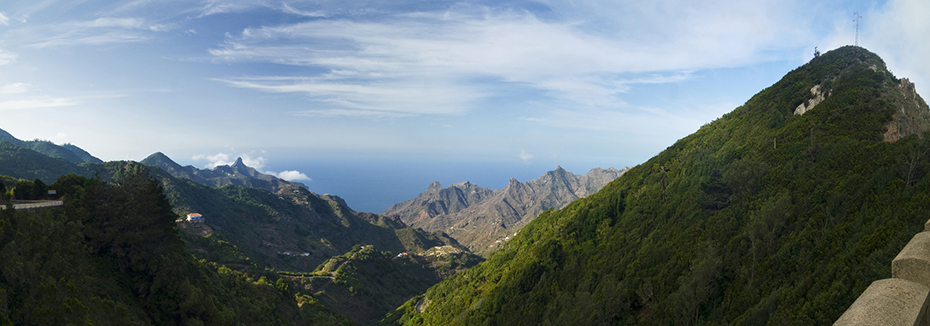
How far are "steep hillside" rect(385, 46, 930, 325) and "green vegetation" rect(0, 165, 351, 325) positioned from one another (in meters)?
46.9

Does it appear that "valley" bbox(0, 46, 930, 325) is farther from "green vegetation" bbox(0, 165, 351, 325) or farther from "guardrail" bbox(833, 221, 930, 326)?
"guardrail" bbox(833, 221, 930, 326)

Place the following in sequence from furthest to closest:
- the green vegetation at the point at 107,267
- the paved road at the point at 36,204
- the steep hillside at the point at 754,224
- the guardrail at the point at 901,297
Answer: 1. the paved road at the point at 36,204
2. the steep hillside at the point at 754,224
3. the green vegetation at the point at 107,267
4. the guardrail at the point at 901,297

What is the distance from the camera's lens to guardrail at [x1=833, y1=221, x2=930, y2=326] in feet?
16.5

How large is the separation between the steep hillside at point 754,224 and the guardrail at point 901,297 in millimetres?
17362

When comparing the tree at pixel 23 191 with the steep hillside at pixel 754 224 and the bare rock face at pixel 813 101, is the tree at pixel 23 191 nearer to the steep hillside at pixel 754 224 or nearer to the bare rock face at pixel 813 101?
the steep hillside at pixel 754 224

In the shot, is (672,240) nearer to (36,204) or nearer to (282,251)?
(36,204)

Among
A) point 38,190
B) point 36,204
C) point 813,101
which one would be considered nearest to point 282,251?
point 38,190

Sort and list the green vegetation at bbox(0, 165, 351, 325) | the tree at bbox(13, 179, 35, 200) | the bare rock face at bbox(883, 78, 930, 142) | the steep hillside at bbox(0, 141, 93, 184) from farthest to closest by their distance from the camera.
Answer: the steep hillside at bbox(0, 141, 93, 184) → the bare rock face at bbox(883, 78, 930, 142) → the tree at bbox(13, 179, 35, 200) → the green vegetation at bbox(0, 165, 351, 325)

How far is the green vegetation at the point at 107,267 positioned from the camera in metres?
27.4

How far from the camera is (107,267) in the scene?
129 feet

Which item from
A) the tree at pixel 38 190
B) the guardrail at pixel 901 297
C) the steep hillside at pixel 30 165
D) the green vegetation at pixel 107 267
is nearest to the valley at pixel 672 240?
the green vegetation at pixel 107 267

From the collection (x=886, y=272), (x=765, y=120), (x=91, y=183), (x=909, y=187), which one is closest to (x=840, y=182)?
(x=909, y=187)

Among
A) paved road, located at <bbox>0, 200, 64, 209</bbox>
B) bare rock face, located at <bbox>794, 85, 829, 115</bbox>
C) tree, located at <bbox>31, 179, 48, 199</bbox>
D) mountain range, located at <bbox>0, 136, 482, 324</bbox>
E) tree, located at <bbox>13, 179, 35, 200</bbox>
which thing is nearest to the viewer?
paved road, located at <bbox>0, 200, 64, 209</bbox>

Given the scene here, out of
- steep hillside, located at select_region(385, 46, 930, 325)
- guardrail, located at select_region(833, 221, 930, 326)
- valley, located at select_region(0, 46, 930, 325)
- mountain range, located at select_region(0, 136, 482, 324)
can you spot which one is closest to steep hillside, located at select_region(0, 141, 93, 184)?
mountain range, located at select_region(0, 136, 482, 324)
